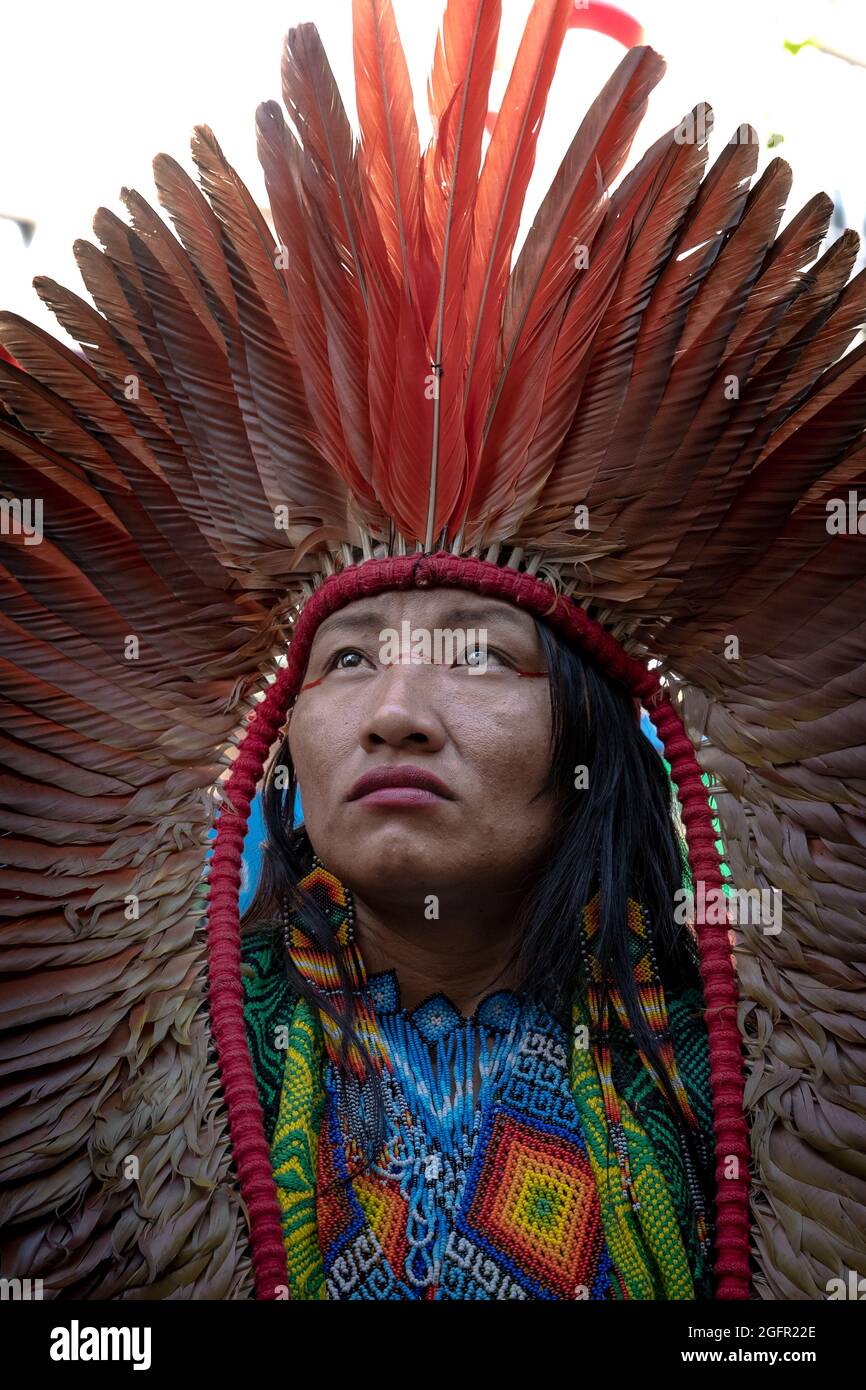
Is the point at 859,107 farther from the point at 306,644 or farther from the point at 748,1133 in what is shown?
the point at 748,1133

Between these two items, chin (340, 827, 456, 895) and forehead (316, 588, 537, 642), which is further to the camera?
forehead (316, 588, 537, 642)

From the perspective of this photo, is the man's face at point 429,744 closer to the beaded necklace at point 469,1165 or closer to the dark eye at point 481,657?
the dark eye at point 481,657

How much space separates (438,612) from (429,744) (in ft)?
0.67

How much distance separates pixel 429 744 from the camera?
5.14ft

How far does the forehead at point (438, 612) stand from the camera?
1669 millimetres

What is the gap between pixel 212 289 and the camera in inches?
72.5

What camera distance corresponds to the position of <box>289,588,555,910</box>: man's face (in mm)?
1559

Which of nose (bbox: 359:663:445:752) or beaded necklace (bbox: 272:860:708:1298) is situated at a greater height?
nose (bbox: 359:663:445:752)

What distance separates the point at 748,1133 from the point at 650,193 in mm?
1269

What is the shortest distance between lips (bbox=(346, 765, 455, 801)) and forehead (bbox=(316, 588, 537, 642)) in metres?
0.22

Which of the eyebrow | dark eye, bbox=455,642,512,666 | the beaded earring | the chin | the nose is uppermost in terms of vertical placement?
the eyebrow

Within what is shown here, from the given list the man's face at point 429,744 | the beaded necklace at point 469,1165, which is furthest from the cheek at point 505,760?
the beaded necklace at point 469,1165

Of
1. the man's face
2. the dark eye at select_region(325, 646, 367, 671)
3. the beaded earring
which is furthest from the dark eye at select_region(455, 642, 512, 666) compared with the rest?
the beaded earring

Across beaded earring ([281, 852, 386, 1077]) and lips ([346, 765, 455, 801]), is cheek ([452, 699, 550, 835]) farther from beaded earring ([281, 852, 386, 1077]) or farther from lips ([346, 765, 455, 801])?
beaded earring ([281, 852, 386, 1077])
